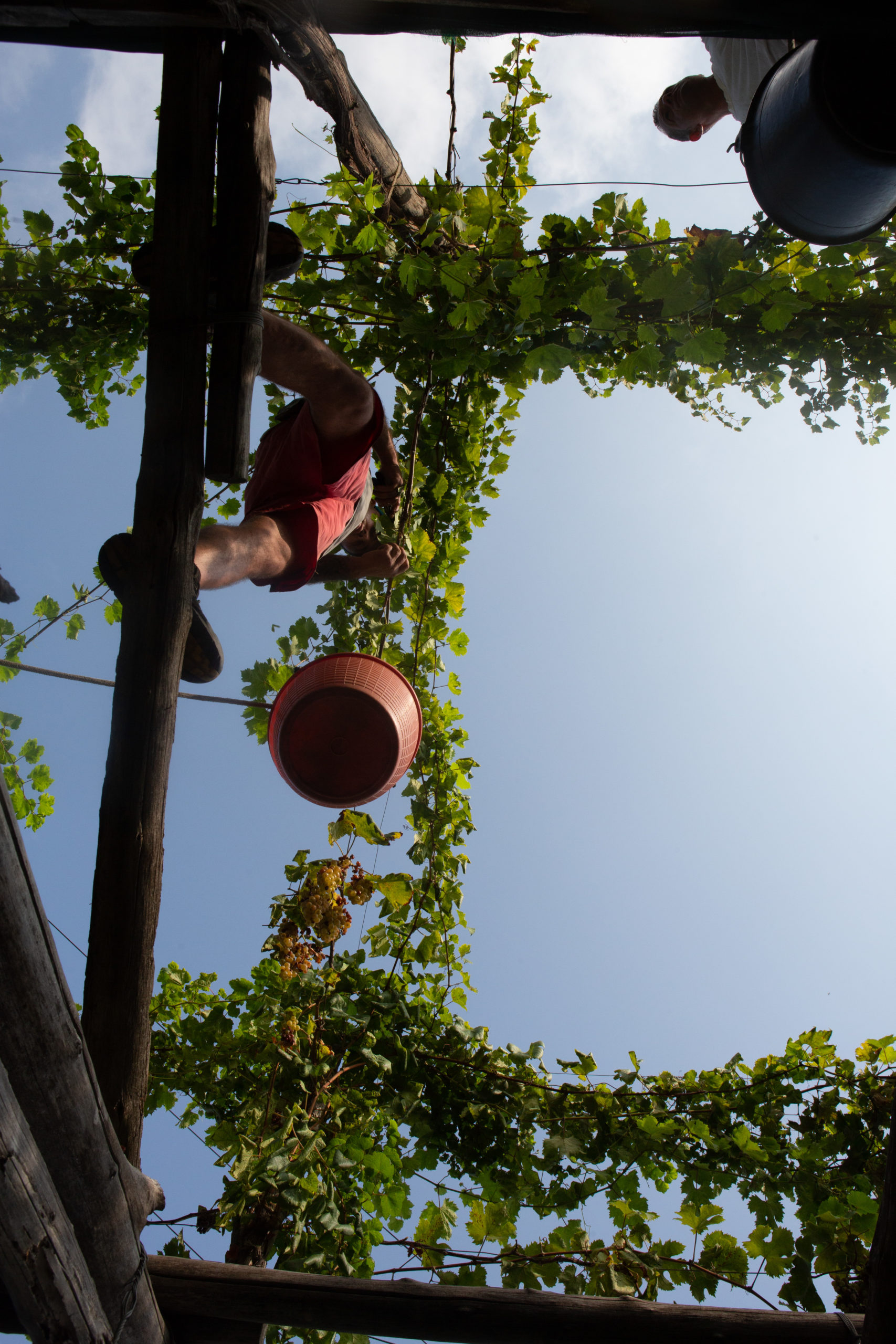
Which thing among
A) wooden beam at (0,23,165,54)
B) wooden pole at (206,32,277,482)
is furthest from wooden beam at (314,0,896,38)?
wooden beam at (0,23,165,54)

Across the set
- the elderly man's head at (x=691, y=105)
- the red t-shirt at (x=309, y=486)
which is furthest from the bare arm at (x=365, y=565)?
the elderly man's head at (x=691, y=105)

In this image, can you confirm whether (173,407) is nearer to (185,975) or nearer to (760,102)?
(760,102)

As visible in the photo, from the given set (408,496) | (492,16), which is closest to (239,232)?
(492,16)

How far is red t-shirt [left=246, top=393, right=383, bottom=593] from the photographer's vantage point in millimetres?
1852

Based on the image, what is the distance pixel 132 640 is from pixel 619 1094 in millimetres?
1897

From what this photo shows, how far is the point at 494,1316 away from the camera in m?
1.29

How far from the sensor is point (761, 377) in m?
2.78

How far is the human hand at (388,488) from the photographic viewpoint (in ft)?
8.80

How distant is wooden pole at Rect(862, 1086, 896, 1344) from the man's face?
2.08 metres

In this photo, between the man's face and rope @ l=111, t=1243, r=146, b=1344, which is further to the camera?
the man's face

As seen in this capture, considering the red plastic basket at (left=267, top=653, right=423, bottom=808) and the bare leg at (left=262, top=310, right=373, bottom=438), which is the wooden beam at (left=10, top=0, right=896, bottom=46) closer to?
the bare leg at (left=262, top=310, right=373, bottom=438)

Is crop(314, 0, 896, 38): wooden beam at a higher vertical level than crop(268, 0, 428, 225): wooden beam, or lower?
lower

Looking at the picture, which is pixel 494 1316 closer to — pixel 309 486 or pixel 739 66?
pixel 309 486

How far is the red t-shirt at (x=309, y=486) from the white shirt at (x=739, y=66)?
1.41 meters
